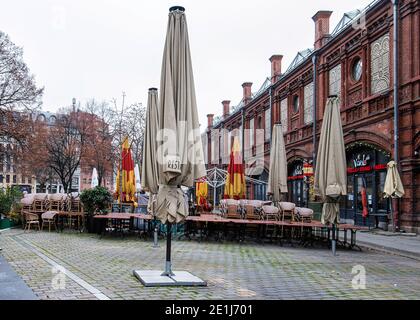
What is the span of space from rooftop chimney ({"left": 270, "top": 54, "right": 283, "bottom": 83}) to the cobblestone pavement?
23493mm

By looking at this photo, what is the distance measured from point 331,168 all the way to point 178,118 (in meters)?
5.33

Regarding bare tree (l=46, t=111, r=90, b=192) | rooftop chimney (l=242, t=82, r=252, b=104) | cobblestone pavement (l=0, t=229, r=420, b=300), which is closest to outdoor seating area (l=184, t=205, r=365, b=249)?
cobblestone pavement (l=0, t=229, r=420, b=300)

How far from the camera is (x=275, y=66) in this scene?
3453 cm

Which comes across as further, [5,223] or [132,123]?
[132,123]

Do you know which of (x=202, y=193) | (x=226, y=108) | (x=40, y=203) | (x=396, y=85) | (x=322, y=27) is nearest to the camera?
(x=40, y=203)

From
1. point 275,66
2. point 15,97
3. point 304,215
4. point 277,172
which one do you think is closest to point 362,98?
point 277,172

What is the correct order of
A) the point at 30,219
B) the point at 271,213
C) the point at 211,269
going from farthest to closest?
the point at 30,219, the point at 271,213, the point at 211,269

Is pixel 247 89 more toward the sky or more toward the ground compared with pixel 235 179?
more toward the sky

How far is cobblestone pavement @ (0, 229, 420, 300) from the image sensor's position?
5895 mm

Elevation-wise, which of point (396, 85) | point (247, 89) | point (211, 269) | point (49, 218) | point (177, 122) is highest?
point (247, 89)

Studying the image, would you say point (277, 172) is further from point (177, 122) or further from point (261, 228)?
point (177, 122)

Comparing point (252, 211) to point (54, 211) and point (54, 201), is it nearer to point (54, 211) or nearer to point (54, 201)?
point (54, 211)

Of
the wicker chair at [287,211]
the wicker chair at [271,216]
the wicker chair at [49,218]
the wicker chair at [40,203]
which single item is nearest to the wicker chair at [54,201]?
the wicker chair at [40,203]

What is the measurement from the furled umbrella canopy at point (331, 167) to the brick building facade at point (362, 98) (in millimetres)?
7943
